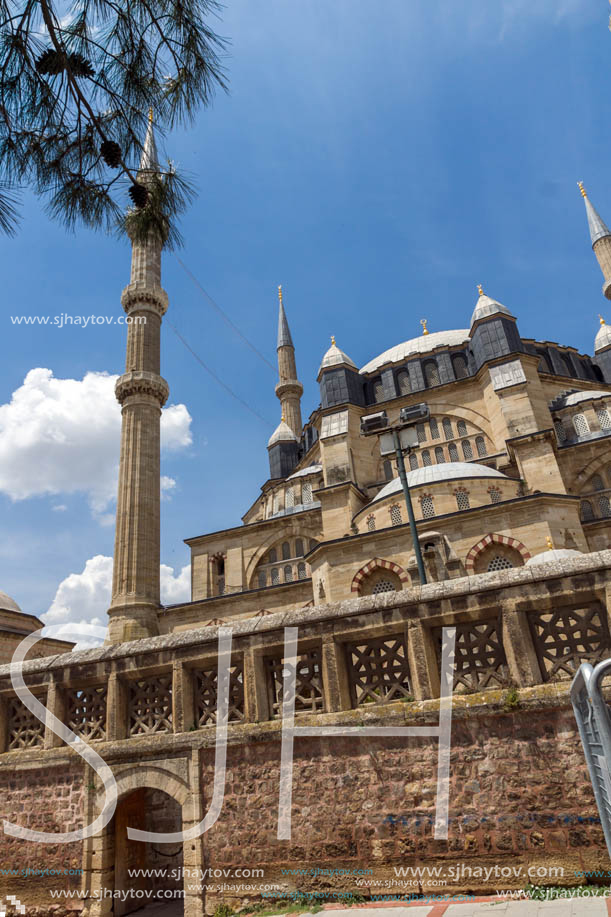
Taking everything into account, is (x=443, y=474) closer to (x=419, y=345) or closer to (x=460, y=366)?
(x=460, y=366)

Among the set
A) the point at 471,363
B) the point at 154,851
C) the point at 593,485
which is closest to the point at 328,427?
the point at 471,363

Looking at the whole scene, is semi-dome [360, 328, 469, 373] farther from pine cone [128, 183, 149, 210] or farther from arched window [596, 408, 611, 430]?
pine cone [128, 183, 149, 210]

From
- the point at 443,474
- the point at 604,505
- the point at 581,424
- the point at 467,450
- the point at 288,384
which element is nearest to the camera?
the point at 443,474

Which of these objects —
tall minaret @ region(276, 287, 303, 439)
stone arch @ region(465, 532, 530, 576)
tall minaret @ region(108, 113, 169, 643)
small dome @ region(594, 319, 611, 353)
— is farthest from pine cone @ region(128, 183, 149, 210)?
tall minaret @ region(276, 287, 303, 439)

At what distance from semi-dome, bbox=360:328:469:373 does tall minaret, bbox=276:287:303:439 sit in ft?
30.0

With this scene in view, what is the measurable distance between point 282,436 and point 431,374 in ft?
40.7

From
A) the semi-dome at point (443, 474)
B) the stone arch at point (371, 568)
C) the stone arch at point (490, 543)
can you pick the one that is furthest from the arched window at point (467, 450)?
the stone arch at point (371, 568)

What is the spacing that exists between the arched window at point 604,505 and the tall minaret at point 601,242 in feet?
55.9

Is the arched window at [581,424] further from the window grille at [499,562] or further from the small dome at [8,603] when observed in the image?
the small dome at [8,603]

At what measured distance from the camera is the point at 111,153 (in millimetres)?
4840

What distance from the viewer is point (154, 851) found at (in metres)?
6.83

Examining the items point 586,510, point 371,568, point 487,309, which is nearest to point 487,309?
point 487,309

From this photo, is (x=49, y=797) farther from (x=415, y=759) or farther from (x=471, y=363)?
(x=471, y=363)

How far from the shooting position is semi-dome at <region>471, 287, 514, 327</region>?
90.0ft
